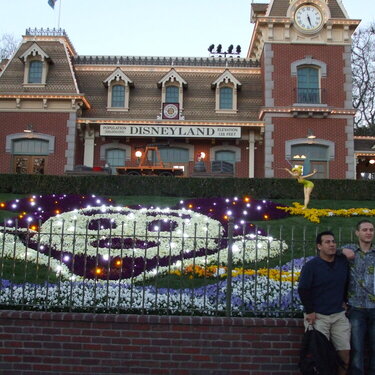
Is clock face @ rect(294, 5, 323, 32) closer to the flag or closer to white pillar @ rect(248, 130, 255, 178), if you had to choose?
white pillar @ rect(248, 130, 255, 178)

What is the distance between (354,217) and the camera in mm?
15117

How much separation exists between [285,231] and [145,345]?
7.35m

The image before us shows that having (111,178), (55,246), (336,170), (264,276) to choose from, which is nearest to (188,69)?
(336,170)

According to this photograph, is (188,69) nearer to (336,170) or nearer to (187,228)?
(336,170)

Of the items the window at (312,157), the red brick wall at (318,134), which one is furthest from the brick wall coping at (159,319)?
the window at (312,157)

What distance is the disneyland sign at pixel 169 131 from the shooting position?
25.0 metres

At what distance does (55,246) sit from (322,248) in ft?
22.7

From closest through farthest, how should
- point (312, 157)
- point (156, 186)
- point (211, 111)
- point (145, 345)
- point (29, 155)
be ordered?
point (145, 345) → point (156, 186) → point (312, 157) → point (29, 155) → point (211, 111)

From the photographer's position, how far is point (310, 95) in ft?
82.4

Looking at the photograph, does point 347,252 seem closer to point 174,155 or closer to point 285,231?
point 285,231

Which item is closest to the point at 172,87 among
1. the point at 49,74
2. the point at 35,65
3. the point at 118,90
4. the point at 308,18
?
the point at 118,90

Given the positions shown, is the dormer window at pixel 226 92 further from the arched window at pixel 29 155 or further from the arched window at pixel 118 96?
the arched window at pixel 29 155

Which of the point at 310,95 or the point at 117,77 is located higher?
the point at 117,77

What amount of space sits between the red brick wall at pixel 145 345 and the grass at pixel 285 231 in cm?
64
